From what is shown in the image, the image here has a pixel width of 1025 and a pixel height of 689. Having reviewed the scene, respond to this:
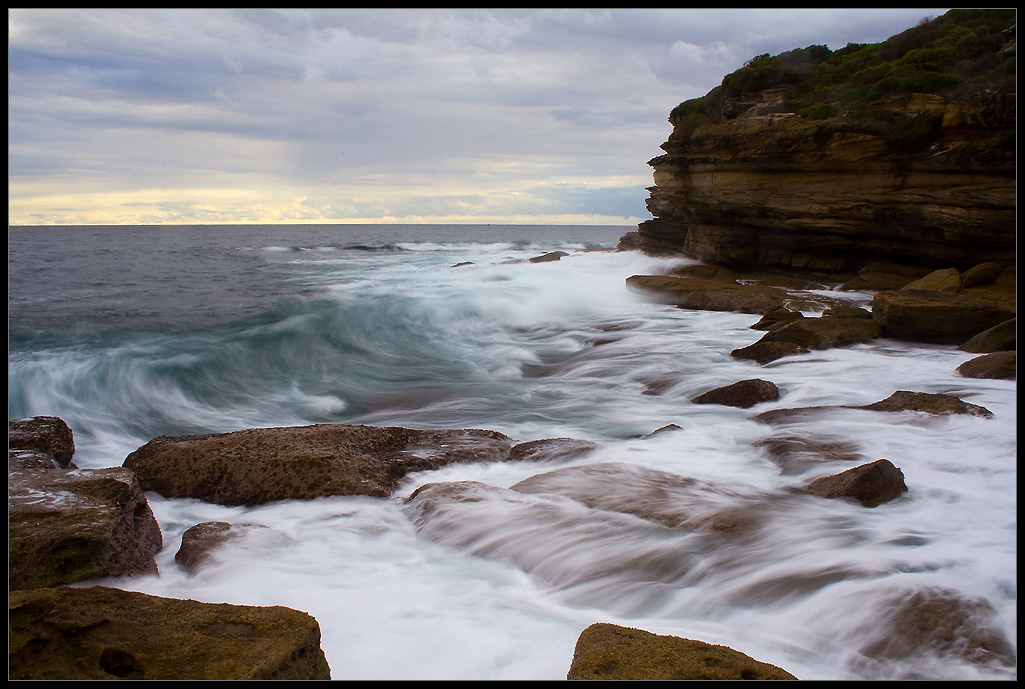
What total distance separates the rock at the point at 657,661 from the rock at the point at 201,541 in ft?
7.52


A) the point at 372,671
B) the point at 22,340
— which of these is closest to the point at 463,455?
the point at 372,671

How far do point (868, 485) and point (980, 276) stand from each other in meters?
10.5

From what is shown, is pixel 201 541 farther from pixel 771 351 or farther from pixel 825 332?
pixel 825 332

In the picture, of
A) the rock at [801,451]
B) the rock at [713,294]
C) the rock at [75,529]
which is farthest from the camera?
the rock at [713,294]

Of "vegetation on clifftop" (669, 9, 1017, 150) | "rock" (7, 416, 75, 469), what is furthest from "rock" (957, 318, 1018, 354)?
"rock" (7, 416, 75, 469)

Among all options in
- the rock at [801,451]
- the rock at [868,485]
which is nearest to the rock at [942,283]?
the rock at [801,451]

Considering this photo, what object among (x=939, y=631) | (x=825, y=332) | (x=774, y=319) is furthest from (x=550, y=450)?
(x=774, y=319)

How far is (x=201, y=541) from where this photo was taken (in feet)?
12.0

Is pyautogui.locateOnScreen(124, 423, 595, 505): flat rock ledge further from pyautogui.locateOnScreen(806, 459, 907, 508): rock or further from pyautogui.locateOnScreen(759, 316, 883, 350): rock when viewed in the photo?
pyautogui.locateOnScreen(759, 316, 883, 350): rock

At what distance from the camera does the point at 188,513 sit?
14.1ft

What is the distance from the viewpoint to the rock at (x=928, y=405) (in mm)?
5918

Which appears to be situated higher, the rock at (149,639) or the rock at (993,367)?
the rock at (149,639)

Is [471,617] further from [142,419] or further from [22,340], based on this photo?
[22,340]

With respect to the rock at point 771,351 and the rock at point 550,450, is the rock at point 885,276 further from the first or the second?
the rock at point 550,450
